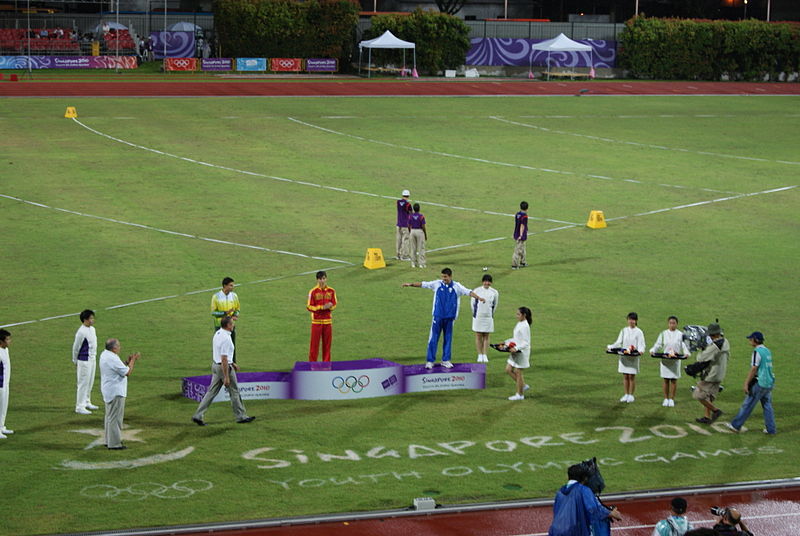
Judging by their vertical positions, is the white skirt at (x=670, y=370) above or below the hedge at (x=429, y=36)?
below

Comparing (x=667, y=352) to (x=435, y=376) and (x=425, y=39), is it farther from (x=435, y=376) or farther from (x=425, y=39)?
(x=425, y=39)

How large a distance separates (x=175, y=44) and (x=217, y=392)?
225 ft

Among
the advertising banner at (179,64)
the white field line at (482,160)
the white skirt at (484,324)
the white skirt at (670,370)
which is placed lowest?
the white skirt at (670,370)

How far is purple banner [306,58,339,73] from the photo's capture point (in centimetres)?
7725

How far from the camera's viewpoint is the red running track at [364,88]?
63.3 metres

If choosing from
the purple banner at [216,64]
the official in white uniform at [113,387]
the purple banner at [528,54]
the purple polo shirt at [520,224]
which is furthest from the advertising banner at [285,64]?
the official in white uniform at [113,387]

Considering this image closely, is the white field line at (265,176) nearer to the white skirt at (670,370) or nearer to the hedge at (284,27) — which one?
the white skirt at (670,370)

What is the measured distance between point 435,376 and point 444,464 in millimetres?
3655

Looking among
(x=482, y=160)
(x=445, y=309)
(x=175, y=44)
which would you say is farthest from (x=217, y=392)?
(x=175, y=44)

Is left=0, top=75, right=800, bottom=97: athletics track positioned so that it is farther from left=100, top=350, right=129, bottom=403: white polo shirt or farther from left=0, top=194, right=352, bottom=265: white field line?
left=100, top=350, right=129, bottom=403: white polo shirt

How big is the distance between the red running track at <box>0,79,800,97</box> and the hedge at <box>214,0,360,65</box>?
6305 millimetres

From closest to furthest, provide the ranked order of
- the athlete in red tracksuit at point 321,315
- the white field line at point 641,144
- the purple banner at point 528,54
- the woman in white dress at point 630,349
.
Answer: the woman in white dress at point 630,349
the athlete in red tracksuit at point 321,315
the white field line at point 641,144
the purple banner at point 528,54

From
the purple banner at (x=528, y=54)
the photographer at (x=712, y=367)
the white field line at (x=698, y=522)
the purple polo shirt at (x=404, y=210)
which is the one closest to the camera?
the white field line at (x=698, y=522)

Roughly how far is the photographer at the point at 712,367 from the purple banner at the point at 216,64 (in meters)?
60.9
